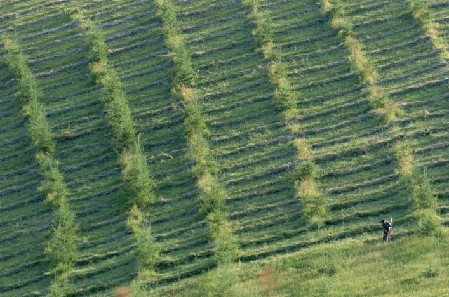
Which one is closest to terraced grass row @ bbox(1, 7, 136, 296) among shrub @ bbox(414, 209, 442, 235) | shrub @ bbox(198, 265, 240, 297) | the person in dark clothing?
shrub @ bbox(198, 265, 240, 297)

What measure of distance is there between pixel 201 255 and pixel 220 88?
6639mm

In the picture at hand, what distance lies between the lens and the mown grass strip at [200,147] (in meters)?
22.5

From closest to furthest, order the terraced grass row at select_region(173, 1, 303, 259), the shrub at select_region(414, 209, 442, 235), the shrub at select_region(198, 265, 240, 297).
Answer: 1. the shrub at select_region(198, 265, 240, 297)
2. the shrub at select_region(414, 209, 442, 235)
3. the terraced grass row at select_region(173, 1, 303, 259)

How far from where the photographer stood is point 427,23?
90.9ft

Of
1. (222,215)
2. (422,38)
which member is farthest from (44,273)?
(422,38)

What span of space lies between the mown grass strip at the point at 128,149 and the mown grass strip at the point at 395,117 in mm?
7160

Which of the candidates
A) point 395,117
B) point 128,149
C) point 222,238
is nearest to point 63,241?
point 128,149

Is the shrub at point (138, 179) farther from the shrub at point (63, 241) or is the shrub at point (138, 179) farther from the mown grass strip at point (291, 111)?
the mown grass strip at point (291, 111)

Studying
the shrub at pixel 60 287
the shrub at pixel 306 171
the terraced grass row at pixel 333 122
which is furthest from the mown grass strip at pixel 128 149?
the shrub at pixel 306 171

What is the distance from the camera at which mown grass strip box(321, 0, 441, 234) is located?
870 inches

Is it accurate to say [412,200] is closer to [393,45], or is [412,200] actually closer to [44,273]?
[393,45]

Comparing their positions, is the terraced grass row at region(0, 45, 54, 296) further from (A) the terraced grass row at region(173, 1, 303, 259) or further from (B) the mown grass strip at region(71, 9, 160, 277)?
(A) the terraced grass row at region(173, 1, 303, 259)

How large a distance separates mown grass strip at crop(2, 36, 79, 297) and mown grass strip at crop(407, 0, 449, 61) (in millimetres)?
12700

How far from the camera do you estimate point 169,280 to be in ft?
71.6
